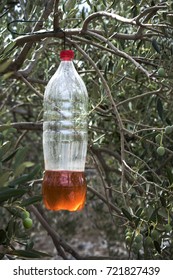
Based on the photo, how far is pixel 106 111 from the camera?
310 cm

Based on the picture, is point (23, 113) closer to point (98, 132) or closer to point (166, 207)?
point (98, 132)

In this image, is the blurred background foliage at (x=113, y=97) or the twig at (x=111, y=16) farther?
the twig at (x=111, y=16)

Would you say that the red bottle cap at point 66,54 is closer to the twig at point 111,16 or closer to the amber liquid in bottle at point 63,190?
the twig at point 111,16

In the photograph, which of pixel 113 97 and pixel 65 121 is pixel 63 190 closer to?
pixel 65 121

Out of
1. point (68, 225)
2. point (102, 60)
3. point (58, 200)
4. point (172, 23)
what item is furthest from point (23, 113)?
point (58, 200)

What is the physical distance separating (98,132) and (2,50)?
117 cm

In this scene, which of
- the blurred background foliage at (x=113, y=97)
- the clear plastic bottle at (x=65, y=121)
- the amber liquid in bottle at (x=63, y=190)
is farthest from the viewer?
the clear plastic bottle at (x=65, y=121)

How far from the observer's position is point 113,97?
3215 millimetres

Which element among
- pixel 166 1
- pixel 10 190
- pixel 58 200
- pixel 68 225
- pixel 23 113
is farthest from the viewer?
pixel 68 225

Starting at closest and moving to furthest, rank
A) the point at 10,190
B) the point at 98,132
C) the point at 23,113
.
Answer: the point at 10,190 → the point at 98,132 → the point at 23,113

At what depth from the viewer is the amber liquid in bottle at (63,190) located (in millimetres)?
2227

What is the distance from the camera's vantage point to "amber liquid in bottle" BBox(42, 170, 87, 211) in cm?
223

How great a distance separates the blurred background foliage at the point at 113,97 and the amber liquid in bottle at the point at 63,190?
6 cm

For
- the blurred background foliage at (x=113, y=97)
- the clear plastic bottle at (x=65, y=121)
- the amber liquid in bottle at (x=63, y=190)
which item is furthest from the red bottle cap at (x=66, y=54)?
the amber liquid in bottle at (x=63, y=190)
